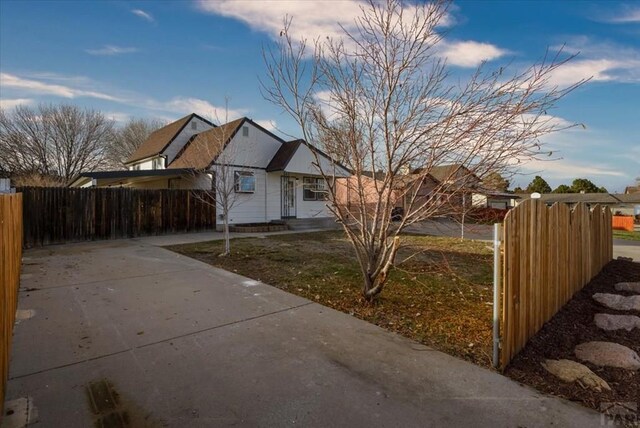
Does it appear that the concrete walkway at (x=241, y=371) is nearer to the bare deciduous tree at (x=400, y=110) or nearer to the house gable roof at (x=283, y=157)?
the bare deciduous tree at (x=400, y=110)

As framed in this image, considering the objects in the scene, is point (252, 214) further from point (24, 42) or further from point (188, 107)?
point (24, 42)

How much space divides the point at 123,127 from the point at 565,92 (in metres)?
40.8

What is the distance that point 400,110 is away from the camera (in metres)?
4.08

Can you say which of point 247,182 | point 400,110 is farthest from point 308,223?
point 400,110

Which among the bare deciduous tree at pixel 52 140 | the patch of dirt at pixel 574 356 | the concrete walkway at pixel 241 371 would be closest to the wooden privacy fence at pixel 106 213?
the concrete walkway at pixel 241 371

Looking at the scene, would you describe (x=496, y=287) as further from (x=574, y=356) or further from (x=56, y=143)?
(x=56, y=143)

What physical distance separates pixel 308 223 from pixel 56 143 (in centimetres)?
2811

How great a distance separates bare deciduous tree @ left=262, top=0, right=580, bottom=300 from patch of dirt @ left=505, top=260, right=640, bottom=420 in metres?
1.67

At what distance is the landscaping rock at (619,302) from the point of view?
4449 millimetres

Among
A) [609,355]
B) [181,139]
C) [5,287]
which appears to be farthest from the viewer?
[181,139]

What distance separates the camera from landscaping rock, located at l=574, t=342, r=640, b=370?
9.45 feet

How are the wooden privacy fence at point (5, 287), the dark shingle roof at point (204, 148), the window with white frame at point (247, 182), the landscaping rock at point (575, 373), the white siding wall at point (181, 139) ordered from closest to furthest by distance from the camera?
1. the wooden privacy fence at point (5, 287)
2. the landscaping rock at point (575, 373)
3. the dark shingle roof at point (204, 148)
4. the window with white frame at point (247, 182)
5. the white siding wall at point (181, 139)

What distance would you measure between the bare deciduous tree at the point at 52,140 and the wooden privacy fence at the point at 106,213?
2398cm

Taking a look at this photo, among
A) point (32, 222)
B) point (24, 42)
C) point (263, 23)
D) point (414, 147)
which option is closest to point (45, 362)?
point (414, 147)
